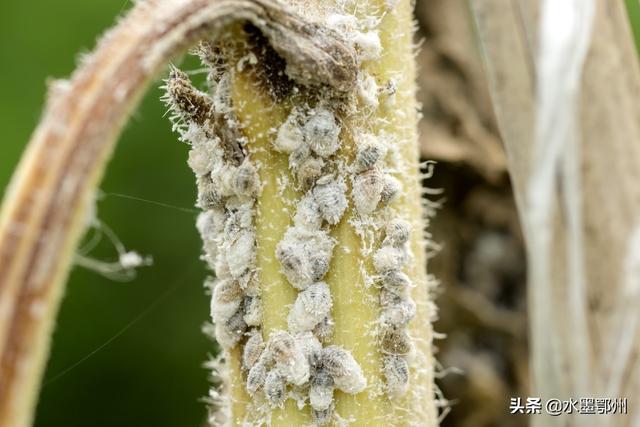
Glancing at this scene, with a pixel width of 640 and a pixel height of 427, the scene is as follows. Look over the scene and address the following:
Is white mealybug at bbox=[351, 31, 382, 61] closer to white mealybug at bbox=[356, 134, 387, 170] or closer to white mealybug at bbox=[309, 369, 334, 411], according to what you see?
white mealybug at bbox=[356, 134, 387, 170]

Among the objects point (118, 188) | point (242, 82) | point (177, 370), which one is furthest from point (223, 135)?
point (177, 370)

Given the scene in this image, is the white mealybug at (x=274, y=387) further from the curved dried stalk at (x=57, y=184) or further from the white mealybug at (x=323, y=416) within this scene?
the curved dried stalk at (x=57, y=184)

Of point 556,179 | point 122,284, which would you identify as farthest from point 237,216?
point 122,284

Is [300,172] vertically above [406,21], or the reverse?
[406,21]

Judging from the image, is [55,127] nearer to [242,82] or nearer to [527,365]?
[242,82]

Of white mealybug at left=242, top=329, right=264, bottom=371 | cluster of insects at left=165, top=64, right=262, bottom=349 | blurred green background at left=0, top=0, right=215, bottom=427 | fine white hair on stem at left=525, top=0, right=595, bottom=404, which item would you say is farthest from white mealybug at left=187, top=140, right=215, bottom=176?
blurred green background at left=0, top=0, right=215, bottom=427

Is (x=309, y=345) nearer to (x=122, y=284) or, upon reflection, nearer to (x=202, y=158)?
(x=202, y=158)
